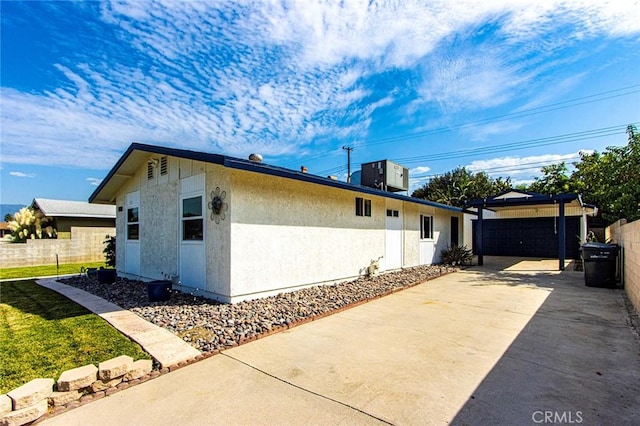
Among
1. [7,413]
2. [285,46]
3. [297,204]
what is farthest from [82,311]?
[285,46]

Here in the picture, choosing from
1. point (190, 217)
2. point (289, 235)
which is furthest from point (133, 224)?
point (289, 235)

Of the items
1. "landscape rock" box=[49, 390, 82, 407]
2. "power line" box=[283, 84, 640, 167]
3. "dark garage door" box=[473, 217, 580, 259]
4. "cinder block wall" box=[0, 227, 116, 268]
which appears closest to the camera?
"landscape rock" box=[49, 390, 82, 407]

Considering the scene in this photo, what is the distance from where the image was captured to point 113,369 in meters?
3.45

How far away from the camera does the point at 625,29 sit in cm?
844

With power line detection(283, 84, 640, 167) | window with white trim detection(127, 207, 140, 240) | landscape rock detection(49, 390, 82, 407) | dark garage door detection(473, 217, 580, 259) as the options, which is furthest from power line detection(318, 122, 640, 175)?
landscape rock detection(49, 390, 82, 407)

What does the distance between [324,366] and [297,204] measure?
4.51 metres

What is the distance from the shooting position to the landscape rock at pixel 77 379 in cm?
317

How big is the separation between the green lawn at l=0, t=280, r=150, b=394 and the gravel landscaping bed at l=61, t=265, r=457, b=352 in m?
0.76

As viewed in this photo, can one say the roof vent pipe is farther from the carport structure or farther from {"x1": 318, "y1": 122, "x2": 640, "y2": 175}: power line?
{"x1": 318, "y1": 122, "x2": 640, "y2": 175}: power line

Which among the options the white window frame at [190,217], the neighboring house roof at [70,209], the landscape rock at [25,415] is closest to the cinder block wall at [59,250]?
the neighboring house roof at [70,209]

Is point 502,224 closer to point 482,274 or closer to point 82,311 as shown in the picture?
point 482,274

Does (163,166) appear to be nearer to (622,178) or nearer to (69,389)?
(69,389)

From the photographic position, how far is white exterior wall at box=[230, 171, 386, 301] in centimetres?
662

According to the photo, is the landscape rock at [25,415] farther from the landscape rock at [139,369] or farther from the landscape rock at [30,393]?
the landscape rock at [139,369]
